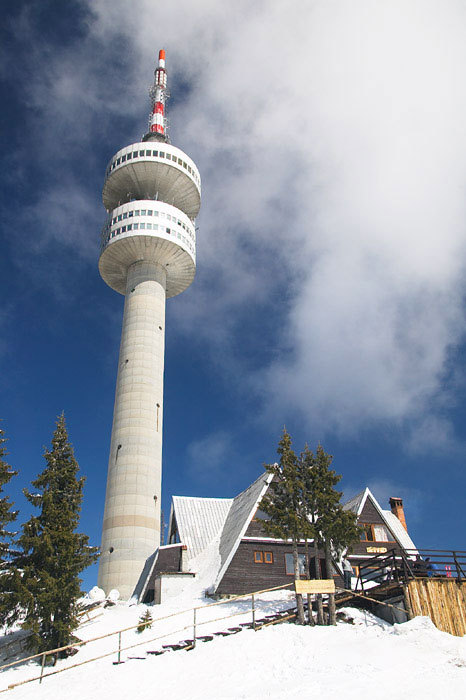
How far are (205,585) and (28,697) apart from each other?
15817mm

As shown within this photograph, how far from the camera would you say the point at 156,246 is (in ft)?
192

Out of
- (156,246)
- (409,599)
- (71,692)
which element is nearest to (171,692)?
(71,692)

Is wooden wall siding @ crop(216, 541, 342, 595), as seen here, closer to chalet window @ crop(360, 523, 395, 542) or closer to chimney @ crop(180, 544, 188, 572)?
chalet window @ crop(360, 523, 395, 542)

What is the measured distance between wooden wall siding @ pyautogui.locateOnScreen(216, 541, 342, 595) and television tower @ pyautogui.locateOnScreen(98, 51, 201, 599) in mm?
13473

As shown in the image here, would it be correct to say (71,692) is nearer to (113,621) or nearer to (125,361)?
(113,621)

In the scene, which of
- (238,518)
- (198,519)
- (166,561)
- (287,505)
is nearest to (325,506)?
(287,505)

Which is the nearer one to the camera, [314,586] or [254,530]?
[314,586]

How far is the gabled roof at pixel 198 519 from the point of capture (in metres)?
40.4

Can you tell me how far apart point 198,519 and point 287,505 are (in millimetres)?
16655

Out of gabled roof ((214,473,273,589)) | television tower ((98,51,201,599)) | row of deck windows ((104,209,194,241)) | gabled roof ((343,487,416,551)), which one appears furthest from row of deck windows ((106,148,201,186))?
gabled roof ((343,487,416,551))

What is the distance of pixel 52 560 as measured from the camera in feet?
81.3

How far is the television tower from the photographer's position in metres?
46.1

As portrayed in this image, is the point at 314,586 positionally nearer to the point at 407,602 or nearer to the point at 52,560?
the point at 407,602

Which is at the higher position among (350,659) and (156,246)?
(156,246)
